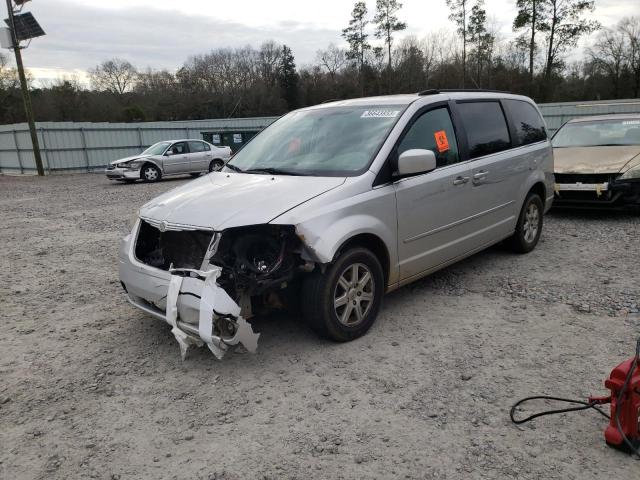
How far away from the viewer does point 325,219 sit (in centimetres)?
349

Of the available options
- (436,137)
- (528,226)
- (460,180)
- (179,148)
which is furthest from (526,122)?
(179,148)

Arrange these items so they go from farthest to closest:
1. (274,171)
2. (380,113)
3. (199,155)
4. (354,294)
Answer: (199,155)
(380,113)
(274,171)
(354,294)

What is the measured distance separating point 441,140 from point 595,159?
15.2 feet

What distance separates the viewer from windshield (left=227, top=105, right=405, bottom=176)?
4.06 metres

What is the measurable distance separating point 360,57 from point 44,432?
5331cm

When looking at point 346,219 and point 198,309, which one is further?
point 346,219

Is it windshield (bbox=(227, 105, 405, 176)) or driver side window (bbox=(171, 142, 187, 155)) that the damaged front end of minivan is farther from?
driver side window (bbox=(171, 142, 187, 155))

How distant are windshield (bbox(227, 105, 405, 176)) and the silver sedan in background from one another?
12412mm

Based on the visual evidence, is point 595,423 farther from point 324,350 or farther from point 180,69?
point 180,69

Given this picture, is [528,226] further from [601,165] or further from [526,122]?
[601,165]

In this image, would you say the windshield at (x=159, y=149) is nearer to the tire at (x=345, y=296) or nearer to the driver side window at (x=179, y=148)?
the driver side window at (x=179, y=148)

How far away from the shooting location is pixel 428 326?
4113mm

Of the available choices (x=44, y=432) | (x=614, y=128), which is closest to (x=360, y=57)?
(x=614, y=128)

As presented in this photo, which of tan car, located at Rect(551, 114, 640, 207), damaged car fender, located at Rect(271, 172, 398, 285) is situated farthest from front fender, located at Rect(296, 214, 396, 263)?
tan car, located at Rect(551, 114, 640, 207)
